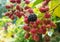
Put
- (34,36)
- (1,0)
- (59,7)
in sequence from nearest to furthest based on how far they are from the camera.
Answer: (34,36)
(59,7)
(1,0)

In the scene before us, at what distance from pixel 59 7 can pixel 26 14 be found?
0.34 feet

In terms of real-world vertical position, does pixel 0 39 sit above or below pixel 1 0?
below

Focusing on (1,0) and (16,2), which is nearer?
(16,2)

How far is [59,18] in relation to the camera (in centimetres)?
63

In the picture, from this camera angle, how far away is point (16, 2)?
0.52 metres

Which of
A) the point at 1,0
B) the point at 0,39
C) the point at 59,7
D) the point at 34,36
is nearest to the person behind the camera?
the point at 34,36

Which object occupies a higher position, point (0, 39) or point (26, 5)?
point (26, 5)

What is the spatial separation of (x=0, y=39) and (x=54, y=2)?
81cm

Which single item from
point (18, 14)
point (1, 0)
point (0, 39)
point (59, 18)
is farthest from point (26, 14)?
point (1, 0)

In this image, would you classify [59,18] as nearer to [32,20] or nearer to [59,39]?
[59,39]

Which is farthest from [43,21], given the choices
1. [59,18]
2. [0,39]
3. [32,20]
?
[0,39]

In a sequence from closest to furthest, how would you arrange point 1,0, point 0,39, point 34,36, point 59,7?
point 34,36 → point 59,7 → point 0,39 → point 1,0

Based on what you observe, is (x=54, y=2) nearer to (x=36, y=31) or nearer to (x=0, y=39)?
(x=36, y=31)

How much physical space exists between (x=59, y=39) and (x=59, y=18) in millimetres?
62
